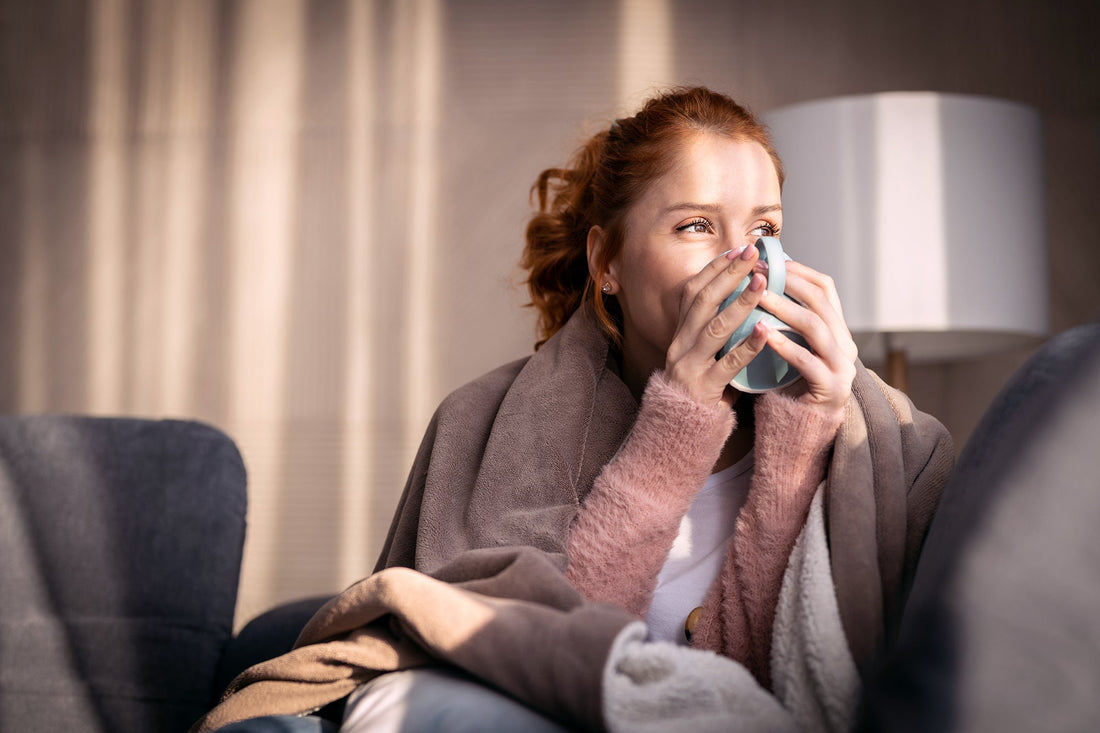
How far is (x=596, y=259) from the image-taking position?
1345 mm

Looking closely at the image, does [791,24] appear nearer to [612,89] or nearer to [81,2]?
[612,89]

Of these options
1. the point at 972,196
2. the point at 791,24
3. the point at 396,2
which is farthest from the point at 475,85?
the point at 972,196

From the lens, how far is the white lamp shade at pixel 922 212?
5.52ft

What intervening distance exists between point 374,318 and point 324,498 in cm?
50

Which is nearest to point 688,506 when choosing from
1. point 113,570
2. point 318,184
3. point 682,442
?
point 682,442

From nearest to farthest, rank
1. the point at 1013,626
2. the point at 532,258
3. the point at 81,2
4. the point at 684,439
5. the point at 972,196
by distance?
the point at 1013,626, the point at 684,439, the point at 532,258, the point at 972,196, the point at 81,2

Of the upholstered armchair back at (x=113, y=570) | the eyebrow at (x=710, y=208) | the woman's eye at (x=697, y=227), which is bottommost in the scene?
the upholstered armchair back at (x=113, y=570)

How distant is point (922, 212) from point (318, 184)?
1540 mm

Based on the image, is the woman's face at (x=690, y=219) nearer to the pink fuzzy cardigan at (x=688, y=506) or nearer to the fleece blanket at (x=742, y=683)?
the pink fuzzy cardigan at (x=688, y=506)

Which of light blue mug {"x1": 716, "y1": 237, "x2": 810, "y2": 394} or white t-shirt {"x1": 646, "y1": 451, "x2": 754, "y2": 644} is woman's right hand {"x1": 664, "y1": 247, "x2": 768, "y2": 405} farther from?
white t-shirt {"x1": 646, "y1": 451, "x2": 754, "y2": 644}

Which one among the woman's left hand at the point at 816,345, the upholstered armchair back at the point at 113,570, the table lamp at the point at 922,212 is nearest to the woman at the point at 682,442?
the woman's left hand at the point at 816,345

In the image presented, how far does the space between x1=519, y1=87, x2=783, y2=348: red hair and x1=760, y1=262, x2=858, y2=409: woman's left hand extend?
1.05 feet

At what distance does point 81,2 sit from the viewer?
2553 millimetres

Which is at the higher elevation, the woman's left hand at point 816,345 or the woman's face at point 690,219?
the woman's face at point 690,219
